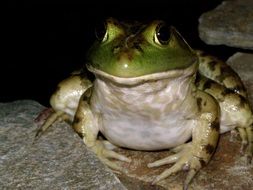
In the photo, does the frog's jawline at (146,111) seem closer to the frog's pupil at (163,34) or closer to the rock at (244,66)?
the frog's pupil at (163,34)

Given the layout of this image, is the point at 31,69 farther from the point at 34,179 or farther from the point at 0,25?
the point at 34,179

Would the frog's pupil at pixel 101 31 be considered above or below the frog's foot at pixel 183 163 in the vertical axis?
above

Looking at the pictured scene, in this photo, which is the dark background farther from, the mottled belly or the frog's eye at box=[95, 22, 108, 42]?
the frog's eye at box=[95, 22, 108, 42]

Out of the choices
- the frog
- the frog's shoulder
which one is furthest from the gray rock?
the frog's shoulder

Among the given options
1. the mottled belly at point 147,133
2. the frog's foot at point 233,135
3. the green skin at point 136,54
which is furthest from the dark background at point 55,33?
the green skin at point 136,54

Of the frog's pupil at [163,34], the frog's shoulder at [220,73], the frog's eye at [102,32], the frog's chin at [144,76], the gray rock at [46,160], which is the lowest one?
the frog's shoulder at [220,73]

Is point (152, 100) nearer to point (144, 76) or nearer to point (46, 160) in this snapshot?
point (144, 76)
